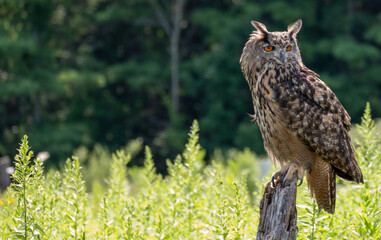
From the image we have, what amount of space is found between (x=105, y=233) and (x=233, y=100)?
531 inches

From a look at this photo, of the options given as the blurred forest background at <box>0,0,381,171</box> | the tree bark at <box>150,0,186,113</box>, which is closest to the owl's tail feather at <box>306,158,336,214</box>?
the blurred forest background at <box>0,0,381,171</box>

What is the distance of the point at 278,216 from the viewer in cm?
314

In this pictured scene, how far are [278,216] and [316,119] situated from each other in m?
0.85

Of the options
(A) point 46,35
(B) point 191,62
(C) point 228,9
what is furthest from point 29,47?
(C) point 228,9

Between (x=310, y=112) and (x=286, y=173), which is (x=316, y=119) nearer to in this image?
(x=310, y=112)

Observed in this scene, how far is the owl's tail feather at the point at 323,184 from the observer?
3670 mm

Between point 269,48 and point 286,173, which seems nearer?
point 286,173

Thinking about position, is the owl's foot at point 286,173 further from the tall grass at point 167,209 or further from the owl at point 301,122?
the tall grass at point 167,209

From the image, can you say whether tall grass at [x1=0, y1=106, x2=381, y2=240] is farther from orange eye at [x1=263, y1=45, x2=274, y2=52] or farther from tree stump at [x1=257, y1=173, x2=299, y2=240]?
orange eye at [x1=263, y1=45, x2=274, y2=52]

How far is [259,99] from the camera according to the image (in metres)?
3.79

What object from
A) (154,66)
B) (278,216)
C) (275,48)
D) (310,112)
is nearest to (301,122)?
(310,112)

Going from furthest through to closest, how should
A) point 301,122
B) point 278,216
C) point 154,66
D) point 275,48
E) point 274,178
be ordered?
1. point 154,66
2. point 275,48
3. point 301,122
4. point 274,178
5. point 278,216

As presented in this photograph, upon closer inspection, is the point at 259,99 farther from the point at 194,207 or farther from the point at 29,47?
the point at 29,47

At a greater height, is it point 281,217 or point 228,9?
point 228,9
